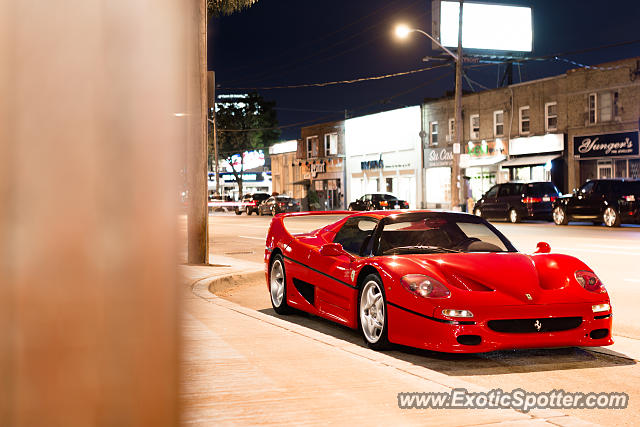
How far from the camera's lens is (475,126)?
160 feet

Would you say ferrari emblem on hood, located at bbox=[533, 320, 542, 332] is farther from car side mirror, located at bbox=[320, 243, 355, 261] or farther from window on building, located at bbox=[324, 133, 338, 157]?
window on building, located at bbox=[324, 133, 338, 157]

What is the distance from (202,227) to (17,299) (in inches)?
517

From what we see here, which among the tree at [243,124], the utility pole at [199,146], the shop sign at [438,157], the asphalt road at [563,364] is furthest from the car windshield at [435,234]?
the tree at [243,124]

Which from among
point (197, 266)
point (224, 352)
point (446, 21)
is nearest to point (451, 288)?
point (224, 352)

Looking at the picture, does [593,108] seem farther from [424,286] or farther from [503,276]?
[424,286]

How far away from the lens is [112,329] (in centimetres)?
124

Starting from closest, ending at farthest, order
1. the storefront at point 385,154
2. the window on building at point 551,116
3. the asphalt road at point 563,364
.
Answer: the asphalt road at point 563,364, the window on building at point 551,116, the storefront at point 385,154

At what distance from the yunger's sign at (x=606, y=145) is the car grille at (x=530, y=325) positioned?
33.2 metres

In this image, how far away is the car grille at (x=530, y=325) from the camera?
655 cm

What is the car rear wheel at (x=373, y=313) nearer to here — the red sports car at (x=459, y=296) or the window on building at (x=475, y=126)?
the red sports car at (x=459, y=296)

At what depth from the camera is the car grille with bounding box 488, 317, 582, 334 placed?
6.55 m

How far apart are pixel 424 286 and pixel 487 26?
50.5 meters

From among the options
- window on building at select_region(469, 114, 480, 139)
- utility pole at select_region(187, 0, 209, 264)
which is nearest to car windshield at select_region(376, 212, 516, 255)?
utility pole at select_region(187, 0, 209, 264)

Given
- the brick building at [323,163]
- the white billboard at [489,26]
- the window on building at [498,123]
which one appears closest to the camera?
the window on building at [498,123]
